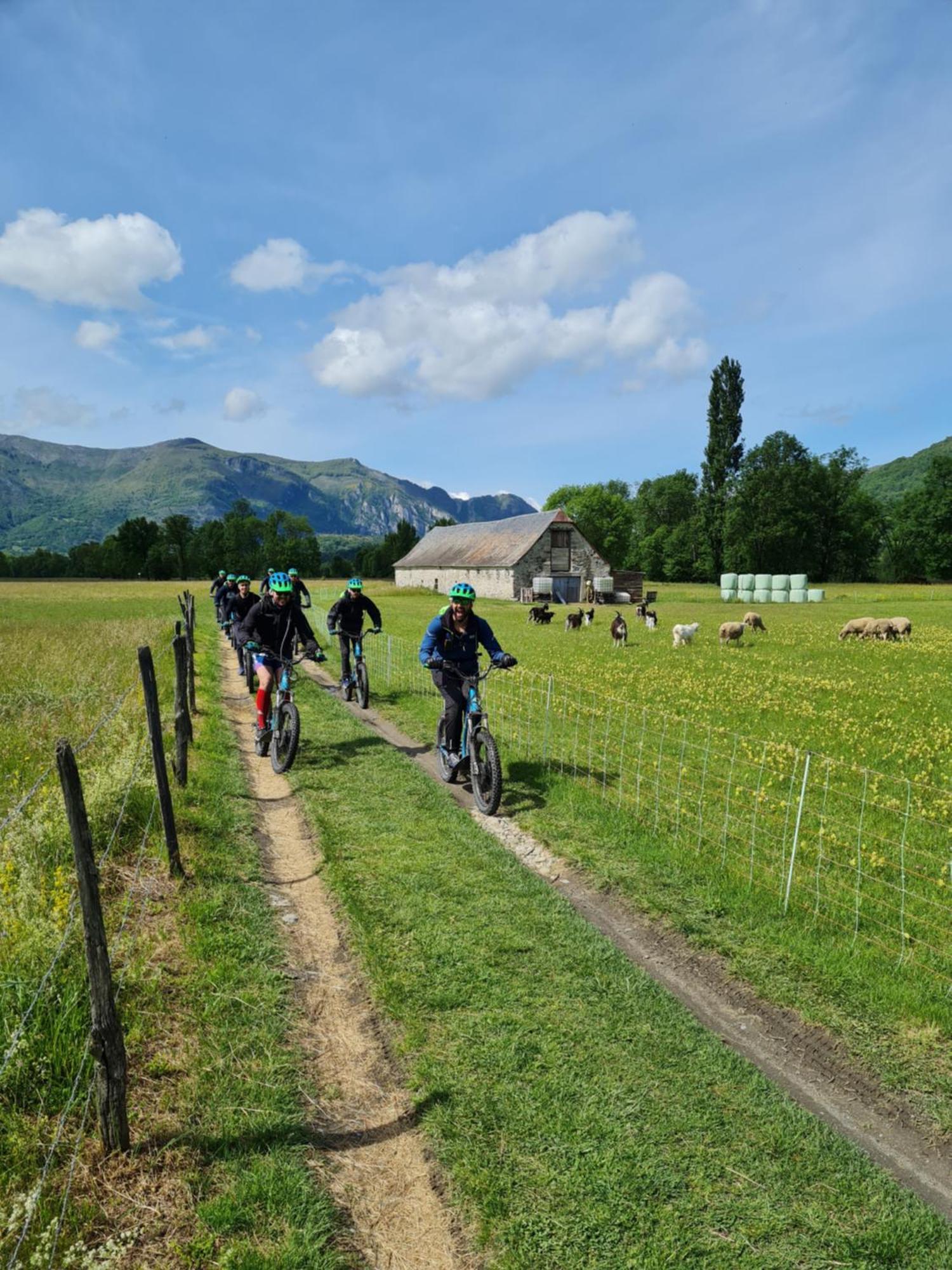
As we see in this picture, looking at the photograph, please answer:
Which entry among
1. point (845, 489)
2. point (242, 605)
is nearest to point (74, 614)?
point (242, 605)

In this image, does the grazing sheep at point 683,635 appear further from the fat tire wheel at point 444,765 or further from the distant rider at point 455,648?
the distant rider at point 455,648

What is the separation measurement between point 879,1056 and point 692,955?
1.31 meters

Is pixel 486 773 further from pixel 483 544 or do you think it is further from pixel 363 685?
pixel 483 544

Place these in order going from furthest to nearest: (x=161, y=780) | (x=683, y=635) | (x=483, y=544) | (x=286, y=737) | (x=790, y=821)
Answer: (x=483, y=544) → (x=683, y=635) → (x=286, y=737) → (x=790, y=821) → (x=161, y=780)

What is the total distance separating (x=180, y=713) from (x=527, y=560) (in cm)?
5216

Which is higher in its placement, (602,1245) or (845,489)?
(845,489)

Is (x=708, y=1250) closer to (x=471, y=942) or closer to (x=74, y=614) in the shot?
(x=471, y=942)

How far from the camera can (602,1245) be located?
2.87m

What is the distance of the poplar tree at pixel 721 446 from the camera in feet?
281

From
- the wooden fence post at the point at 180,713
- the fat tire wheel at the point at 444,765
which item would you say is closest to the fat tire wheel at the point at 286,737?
the wooden fence post at the point at 180,713

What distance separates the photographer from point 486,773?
26.3 feet

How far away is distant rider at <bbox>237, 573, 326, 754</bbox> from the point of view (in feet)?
31.6

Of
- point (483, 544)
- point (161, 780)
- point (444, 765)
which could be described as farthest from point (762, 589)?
point (161, 780)

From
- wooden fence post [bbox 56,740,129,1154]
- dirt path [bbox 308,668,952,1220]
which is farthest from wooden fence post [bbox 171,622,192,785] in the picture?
wooden fence post [bbox 56,740,129,1154]
